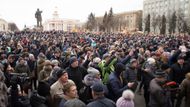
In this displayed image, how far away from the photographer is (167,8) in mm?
107062

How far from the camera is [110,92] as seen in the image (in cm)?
729

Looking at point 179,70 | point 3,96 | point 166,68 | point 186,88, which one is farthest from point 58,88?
point 179,70

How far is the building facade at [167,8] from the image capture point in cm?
9731

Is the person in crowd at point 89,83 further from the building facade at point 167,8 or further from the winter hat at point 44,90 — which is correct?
the building facade at point 167,8

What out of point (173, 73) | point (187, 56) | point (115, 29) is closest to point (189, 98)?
point (173, 73)

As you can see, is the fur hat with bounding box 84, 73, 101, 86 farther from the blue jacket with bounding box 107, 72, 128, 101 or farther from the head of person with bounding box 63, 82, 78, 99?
the head of person with bounding box 63, 82, 78, 99

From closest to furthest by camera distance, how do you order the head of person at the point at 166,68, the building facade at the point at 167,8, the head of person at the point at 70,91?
the head of person at the point at 70,91, the head of person at the point at 166,68, the building facade at the point at 167,8

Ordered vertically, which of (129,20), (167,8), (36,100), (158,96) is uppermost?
(167,8)

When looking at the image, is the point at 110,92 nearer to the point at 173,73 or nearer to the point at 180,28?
the point at 173,73

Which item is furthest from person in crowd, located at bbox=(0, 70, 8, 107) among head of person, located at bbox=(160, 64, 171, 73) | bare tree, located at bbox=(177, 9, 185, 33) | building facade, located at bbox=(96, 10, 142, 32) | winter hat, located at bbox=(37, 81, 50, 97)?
building facade, located at bbox=(96, 10, 142, 32)

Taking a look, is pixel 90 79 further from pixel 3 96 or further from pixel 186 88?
pixel 186 88

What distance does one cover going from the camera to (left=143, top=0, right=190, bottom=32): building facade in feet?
319

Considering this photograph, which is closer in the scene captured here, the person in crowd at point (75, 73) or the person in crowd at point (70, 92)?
the person in crowd at point (70, 92)

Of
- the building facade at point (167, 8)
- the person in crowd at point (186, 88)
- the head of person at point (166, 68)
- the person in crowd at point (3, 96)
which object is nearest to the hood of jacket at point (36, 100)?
the person in crowd at point (3, 96)
